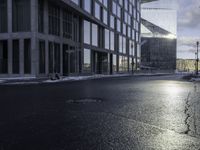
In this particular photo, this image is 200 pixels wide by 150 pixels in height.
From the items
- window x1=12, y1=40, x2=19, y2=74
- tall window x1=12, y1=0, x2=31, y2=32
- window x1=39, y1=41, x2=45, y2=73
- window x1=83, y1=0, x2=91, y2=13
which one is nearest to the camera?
tall window x1=12, y1=0, x2=31, y2=32

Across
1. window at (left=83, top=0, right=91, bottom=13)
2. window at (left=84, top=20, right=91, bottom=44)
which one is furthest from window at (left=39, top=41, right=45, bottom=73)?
window at (left=84, top=20, right=91, bottom=44)

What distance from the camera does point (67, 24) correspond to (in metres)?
51.1

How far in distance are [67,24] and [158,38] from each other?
318 feet

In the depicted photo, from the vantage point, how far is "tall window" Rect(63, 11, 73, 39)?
165 ft

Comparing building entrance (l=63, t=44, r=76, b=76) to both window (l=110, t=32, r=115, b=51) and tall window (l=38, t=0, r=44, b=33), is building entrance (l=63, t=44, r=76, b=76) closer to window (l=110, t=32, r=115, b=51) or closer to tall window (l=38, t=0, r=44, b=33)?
tall window (l=38, t=0, r=44, b=33)

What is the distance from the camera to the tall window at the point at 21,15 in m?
41.6

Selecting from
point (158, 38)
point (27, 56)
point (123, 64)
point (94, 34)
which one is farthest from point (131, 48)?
point (27, 56)

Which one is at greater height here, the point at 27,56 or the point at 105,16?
the point at 105,16

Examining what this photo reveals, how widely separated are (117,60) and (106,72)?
29.5ft

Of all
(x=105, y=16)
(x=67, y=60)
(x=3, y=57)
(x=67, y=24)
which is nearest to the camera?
(x=3, y=57)

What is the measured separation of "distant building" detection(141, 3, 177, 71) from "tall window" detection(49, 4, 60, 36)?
90565mm

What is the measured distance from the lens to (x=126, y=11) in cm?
8962

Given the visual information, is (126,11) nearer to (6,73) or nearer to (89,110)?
(6,73)

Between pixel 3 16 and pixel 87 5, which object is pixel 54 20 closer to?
pixel 3 16
